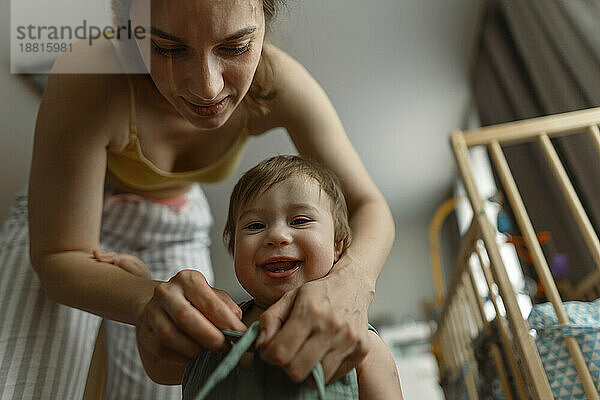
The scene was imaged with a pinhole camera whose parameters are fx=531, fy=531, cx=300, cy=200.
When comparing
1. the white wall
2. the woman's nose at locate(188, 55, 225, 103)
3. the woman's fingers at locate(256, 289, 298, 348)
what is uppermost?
the white wall

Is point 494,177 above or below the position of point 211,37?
above

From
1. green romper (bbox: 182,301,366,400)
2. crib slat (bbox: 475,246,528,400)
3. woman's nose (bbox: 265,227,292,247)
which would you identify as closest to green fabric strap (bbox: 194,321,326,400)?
green romper (bbox: 182,301,366,400)

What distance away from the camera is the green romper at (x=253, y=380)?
1.28 ft

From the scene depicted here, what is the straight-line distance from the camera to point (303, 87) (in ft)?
2.30

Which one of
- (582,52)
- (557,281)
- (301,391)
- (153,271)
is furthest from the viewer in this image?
(557,281)

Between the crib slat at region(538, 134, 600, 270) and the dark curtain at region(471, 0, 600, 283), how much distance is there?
11.6 inches

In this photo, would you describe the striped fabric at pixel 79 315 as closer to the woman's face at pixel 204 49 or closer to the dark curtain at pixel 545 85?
the woman's face at pixel 204 49

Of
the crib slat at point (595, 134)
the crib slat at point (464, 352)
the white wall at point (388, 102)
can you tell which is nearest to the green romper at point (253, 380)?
the white wall at point (388, 102)

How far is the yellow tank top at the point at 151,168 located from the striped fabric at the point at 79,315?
0.31 feet

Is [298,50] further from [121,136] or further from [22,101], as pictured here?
[22,101]

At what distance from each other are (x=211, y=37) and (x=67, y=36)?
0.29 metres

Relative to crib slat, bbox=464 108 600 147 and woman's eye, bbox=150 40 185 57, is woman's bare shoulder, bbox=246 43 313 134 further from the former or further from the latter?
crib slat, bbox=464 108 600 147

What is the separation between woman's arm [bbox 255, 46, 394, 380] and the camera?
0.38 metres

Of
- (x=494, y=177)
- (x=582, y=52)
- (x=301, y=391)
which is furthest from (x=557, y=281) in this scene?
(x=301, y=391)
